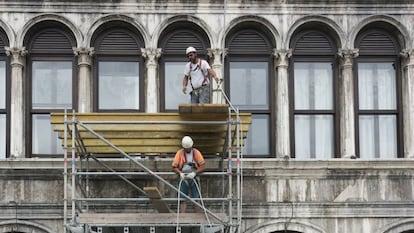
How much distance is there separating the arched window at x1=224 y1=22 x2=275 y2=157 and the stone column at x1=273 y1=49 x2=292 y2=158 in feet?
0.81

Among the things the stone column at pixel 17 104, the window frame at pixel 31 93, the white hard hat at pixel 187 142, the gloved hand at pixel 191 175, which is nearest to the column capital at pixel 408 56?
the white hard hat at pixel 187 142

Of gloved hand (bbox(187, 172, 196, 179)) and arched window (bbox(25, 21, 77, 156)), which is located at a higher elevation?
arched window (bbox(25, 21, 77, 156))

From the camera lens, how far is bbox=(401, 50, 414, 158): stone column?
68.5 feet

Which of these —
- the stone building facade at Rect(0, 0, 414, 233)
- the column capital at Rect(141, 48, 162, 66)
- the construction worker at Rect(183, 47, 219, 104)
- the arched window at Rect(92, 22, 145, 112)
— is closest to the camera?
the construction worker at Rect(183, 47, 219, 104)

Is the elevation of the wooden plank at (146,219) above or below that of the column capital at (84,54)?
below

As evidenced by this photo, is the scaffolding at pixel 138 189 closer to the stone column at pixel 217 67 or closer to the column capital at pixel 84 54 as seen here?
the stone column at pixel 217 67

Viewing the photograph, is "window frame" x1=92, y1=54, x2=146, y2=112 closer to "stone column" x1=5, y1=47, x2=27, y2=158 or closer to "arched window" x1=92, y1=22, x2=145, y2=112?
"arched window" x1=92, y1=22, x2=145, y2=112

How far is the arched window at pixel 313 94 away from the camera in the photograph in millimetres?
21281

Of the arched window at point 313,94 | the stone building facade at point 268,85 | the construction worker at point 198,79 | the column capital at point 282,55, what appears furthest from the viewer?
the arched window at point 313,94

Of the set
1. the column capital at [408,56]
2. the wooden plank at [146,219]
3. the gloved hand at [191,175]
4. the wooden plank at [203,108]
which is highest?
the column capital at [408,56]

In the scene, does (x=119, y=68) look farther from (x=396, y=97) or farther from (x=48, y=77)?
(x=396, y=97)

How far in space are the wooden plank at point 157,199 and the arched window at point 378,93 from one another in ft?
16.6

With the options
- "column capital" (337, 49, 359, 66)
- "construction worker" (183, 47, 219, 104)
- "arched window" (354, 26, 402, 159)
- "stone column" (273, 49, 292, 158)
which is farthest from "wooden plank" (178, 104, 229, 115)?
"arched window" (354, 26, 402, 159)

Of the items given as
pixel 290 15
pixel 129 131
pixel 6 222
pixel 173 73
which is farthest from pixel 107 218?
pixel 290 15
